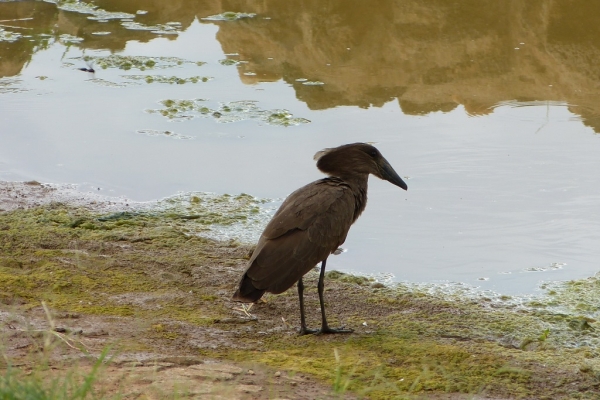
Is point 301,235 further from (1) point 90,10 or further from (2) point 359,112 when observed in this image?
(1) point 90,10

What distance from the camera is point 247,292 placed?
527cm

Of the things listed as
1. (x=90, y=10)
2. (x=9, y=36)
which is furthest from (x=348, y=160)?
(x=90, y=10)

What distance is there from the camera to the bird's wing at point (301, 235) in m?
5.31

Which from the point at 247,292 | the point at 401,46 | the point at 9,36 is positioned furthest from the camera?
the point at 9,36

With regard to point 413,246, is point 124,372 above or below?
above

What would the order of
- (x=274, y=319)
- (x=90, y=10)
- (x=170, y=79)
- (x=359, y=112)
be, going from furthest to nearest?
(x=90, y=10), (x=170, y=79), (x=359, y=112), (x=274, y=319)

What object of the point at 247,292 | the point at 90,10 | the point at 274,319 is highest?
the point at 90,10

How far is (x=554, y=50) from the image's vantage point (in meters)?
11.3

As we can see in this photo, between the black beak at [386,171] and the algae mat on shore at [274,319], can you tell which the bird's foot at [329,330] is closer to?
the algae mat on shore at [274,319]

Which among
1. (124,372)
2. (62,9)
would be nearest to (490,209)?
(124,372)

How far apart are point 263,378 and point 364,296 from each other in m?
1.99

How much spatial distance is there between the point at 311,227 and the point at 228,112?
15.8ft

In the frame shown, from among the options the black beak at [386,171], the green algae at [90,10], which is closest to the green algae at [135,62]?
the green algae at [90,10]

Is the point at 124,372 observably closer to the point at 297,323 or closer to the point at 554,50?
the point at 297,323
